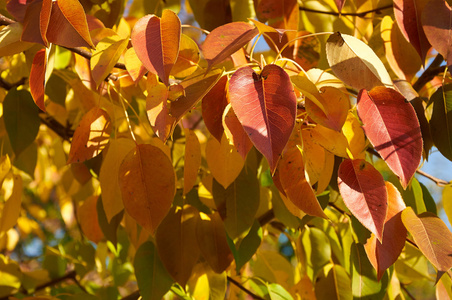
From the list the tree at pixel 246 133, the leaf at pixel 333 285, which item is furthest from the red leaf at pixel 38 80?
the leaf at pixel 333 285

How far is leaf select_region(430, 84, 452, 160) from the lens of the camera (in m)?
0.66

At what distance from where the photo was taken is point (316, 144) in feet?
2.13

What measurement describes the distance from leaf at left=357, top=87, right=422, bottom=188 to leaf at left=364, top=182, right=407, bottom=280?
11 centimetres

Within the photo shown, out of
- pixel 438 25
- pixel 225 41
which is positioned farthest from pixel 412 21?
pixel 225 41

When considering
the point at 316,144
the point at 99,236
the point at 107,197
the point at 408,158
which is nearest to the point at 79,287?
the point at 99,236

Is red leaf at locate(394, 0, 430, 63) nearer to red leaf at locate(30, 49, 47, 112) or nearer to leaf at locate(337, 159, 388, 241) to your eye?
leaf at locate(337, 159, 388, 241)

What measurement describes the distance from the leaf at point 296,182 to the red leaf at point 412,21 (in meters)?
0.26

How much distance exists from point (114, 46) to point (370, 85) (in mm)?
312

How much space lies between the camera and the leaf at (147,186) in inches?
25.5

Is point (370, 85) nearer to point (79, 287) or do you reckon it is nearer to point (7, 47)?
point (7, 47)

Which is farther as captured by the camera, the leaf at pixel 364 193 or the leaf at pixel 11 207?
the leaf at pixel 11 207

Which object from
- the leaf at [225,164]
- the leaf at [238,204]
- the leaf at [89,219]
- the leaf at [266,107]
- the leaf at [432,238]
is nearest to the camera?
the leaf at [266,107]

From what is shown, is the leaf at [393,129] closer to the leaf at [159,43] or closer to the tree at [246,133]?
the tree at [246,133]

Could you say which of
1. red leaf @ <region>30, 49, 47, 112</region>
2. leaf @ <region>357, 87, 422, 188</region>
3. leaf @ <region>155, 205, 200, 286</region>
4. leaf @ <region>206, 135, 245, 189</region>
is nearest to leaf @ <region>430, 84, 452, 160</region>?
leaf @ <region>357, 87, 422, 188</region>
